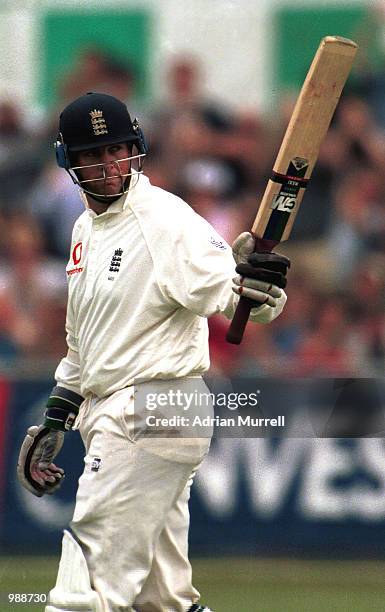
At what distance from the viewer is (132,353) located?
3.99 meters

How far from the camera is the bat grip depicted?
374 cm

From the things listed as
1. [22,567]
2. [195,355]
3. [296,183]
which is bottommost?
[22,567]

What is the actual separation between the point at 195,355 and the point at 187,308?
0.19m

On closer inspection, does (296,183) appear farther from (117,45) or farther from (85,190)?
(117,45)

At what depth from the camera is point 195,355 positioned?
13.3 ft

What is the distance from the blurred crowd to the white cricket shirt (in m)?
2.13

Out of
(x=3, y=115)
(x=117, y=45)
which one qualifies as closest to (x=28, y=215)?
(x=3, y=115)

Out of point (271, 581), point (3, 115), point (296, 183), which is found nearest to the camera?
point (296, 183)

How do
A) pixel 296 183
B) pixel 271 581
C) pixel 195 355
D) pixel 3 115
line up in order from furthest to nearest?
pixel 3 115, pixel 271 581, pixel 195 355, pixel 296 183

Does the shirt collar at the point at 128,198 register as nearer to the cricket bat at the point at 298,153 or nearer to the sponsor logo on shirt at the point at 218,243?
the sponsor logo on shirt at the point at 218,243

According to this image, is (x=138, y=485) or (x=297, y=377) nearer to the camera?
(x=138, y=485)

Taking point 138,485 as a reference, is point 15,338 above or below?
below

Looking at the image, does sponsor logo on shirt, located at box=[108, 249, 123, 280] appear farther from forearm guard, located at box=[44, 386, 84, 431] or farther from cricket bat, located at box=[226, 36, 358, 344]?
forearm guard, located at box=[44, 386, 84, 431]

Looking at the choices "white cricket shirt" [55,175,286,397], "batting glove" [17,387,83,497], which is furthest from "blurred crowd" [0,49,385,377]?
"white cricket shirt" [55,175,286,397]
